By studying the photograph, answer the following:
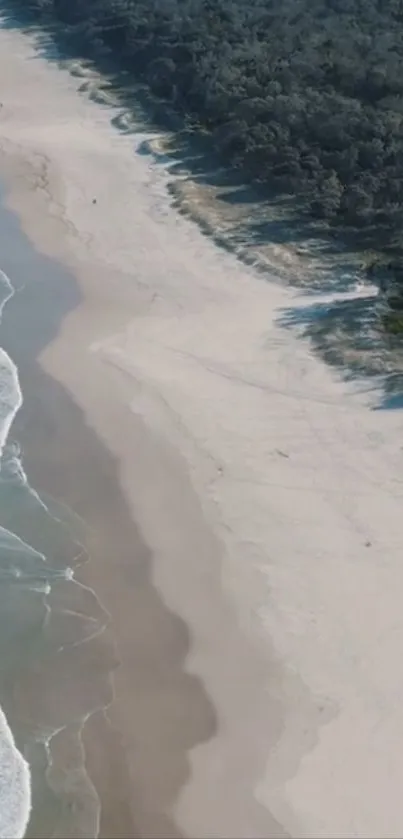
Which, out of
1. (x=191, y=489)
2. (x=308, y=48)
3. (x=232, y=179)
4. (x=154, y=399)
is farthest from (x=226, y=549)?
(x=308, y=48)

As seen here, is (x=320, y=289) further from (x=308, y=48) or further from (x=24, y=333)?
(x=308, y=48)

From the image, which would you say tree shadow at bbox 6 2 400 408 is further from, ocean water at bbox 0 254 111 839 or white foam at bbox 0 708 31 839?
white foam at bbox 0 708 31 839

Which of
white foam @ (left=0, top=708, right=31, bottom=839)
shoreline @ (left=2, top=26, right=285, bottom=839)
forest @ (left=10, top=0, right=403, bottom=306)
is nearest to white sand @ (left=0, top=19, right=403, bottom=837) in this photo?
shoreline @ (left=2, top=26, right=285, bottom=839)

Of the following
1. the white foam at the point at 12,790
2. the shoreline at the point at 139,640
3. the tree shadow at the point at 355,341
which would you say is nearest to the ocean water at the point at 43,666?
the white foam at the point at 12,790

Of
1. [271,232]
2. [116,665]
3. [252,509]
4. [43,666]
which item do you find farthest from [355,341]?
[43,666]

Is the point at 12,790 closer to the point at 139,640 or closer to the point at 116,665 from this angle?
the point at 116,665

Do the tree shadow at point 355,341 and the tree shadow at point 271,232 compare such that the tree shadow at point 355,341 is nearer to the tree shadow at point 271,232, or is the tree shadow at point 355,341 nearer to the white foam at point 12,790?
the tree shadow at point 271,232
